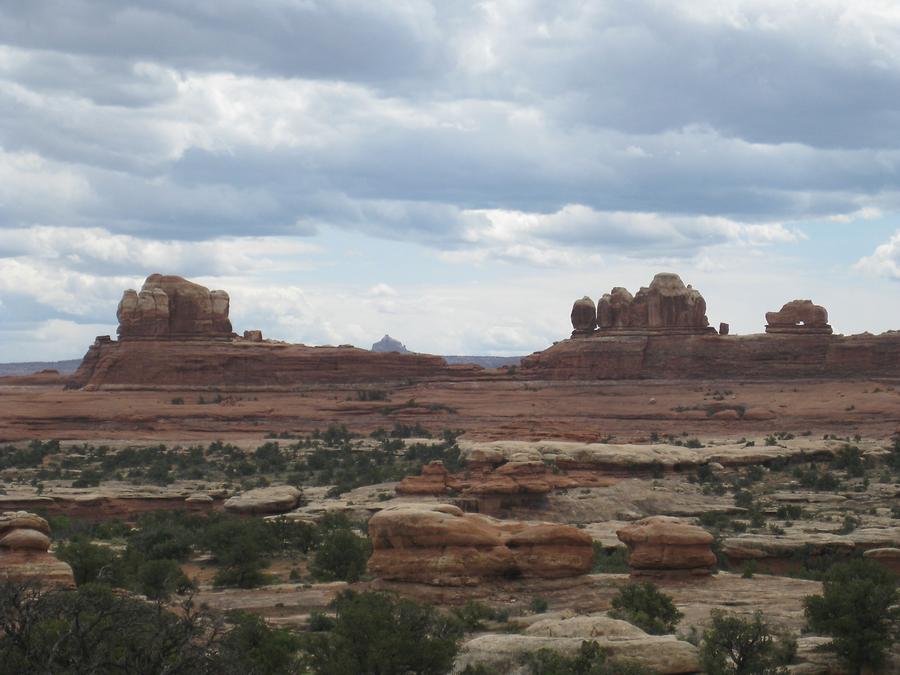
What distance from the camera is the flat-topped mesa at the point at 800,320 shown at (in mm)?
90250

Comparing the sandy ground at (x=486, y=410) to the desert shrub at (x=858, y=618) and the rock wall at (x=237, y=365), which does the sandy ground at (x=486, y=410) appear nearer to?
the rock wall at (x=237, y=365)

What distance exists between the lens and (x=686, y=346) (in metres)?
91.6

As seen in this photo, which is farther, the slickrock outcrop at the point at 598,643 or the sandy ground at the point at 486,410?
the sandy ground at the point at 486,410

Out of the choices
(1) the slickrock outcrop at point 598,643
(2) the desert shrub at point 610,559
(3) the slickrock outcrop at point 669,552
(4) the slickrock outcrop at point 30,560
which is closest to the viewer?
(1) the slickrock outcrop at point 598,643

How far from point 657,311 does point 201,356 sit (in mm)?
31788

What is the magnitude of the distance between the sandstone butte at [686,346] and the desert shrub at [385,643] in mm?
71268

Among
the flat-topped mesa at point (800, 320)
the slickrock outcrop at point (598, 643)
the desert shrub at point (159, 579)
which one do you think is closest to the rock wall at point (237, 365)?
the flat-topped mesa at point (800, 320)

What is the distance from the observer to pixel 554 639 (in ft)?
61.0

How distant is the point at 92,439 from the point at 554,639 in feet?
186

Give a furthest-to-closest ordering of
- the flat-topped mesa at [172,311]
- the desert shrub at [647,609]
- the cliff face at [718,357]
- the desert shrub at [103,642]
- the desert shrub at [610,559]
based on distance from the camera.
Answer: the flat-topped mesa at [172,311]
the cliff face at [718,357]
the desert shrub at [610,559]
the desert shrub at [647,609]
the desert shrub at [103,642]

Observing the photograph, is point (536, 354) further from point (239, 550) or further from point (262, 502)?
point (239, 550)

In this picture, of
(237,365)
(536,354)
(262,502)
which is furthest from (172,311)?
(262,502)

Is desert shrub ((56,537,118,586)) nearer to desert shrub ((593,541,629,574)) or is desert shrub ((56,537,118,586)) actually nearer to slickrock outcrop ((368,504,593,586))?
slickrock outcrop ((368,504,593,586))

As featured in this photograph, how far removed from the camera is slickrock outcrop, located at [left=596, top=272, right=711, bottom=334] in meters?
94.2
